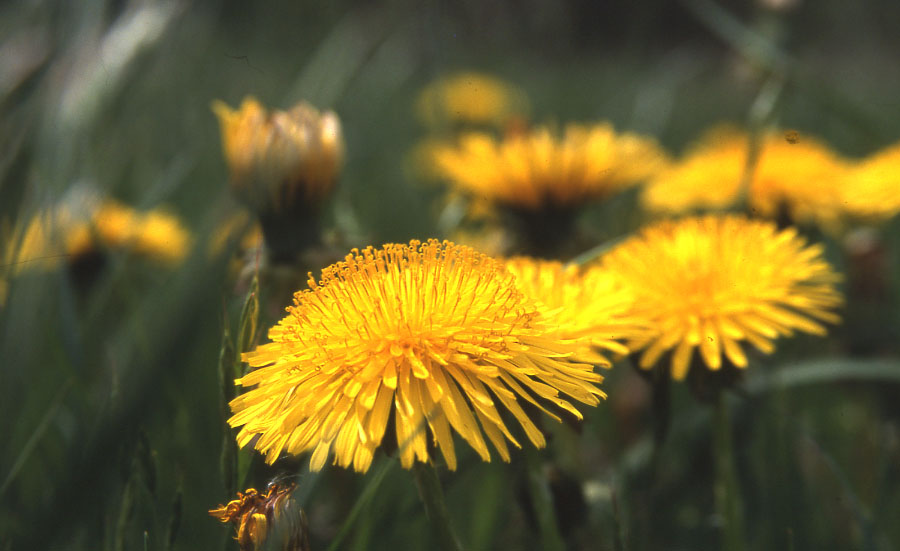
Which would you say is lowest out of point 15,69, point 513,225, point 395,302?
point 395,302

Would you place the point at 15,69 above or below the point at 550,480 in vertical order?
above

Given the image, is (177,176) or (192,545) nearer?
(192,545)

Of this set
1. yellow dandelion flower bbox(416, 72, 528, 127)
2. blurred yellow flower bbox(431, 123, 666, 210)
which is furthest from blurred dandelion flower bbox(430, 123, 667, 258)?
yellow dandelion flower bbox(416, 72, 528, 127)

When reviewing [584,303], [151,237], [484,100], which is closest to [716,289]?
[584,303]

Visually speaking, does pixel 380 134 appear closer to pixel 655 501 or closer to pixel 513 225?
pixel 513 225

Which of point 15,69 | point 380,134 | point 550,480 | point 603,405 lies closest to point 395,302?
point 550,480

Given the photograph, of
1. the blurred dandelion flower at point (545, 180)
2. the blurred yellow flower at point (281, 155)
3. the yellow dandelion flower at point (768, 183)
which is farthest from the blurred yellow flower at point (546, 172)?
the blurred yellow flower at point (281, 155)

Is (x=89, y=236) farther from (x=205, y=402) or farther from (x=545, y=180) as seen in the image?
(x=545, y=180)

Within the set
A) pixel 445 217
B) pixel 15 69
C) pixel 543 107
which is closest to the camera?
pixel 15 69
